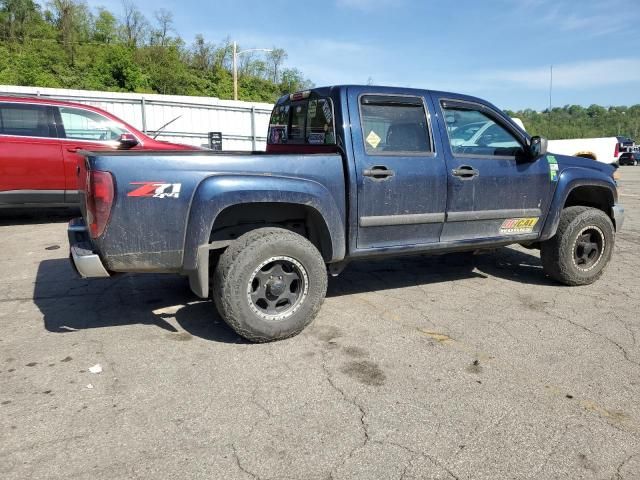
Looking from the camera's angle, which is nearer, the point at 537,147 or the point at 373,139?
the point at 373,139

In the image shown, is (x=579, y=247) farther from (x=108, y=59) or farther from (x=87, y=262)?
(x=108, y=59)

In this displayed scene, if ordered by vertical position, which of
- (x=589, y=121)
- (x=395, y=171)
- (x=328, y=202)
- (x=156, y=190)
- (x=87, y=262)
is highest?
(x=589, y=121)

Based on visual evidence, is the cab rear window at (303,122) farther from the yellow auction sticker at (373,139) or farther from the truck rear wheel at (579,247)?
the truck rear wheel at (579,247)

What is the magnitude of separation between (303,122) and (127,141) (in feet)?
12.0

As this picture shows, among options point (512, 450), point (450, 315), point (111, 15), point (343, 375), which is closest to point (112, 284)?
point (343, 375)

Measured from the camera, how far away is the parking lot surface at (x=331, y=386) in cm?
228

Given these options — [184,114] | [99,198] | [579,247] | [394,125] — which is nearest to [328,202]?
[394,125]

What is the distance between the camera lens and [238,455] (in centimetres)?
229

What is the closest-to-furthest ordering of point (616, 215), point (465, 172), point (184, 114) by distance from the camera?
1. point (465, 172)
2. point (616, 215)
3. point (184, 114)

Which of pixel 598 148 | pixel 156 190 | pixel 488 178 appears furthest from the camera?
pixel 598 148

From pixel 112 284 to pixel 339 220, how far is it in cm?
255

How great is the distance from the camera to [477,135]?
4.45m

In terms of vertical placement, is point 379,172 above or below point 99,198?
above

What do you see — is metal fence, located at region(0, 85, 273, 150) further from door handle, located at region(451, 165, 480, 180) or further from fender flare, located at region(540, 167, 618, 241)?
fender flare, located at region(540, 167, 618, 241)
